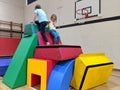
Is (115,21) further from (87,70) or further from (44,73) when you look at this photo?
(44,73)

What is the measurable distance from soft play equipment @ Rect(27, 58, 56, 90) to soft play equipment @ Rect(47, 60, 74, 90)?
72mm

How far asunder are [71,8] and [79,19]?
56 centimetres

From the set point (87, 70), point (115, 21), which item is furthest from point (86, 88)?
point (115, 21)

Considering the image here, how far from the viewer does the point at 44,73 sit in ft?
6.11

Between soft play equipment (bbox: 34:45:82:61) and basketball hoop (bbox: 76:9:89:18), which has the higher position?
basketball hoop (bbox: 76:9:89:18)

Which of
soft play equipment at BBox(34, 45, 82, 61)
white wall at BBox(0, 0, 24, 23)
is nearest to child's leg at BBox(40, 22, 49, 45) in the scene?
soft play equipment at BBox(34, 45, 82, 61)

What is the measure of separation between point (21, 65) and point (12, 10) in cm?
561

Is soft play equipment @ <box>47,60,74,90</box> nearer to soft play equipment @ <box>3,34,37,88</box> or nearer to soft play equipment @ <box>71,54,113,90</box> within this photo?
soft play equipment @ <box>71,54,113,90</box>

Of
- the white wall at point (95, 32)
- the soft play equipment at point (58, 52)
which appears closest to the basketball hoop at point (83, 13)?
the white wall at point (95, 32)

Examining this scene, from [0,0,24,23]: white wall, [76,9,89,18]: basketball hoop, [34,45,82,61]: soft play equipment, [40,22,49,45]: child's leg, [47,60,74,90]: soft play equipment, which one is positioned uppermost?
[0,0,24,23]: white wall

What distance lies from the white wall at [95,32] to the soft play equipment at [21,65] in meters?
2.09

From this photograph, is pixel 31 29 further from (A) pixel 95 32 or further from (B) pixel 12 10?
(B) pixel 12 10

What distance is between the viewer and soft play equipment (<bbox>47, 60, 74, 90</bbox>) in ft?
5.61

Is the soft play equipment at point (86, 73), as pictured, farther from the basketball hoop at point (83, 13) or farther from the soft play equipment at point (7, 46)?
the soft play equipment at point (7, 46)
